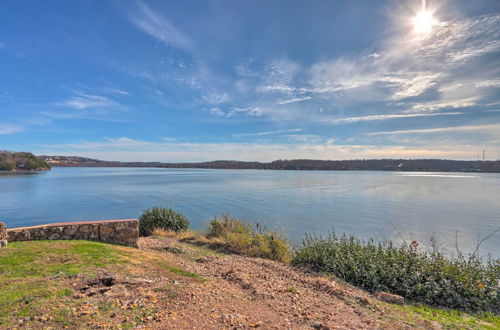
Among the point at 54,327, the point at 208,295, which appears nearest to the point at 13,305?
the point at 54,327

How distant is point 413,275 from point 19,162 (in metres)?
133

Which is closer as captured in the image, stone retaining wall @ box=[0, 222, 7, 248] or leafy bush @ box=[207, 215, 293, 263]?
stone retaining wall @ box=[0, 222, 7, 248]

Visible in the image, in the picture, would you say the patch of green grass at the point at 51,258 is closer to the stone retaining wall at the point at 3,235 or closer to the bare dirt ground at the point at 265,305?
the stone retaining wall at the point at 3,235

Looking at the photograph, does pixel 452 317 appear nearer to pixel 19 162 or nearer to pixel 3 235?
pixel 3 235

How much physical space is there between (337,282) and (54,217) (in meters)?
24.5

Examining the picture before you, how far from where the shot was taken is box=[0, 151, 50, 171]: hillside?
9519cm

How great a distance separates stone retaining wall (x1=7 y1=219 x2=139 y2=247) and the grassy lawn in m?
0.53

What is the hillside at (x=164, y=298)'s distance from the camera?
343cm

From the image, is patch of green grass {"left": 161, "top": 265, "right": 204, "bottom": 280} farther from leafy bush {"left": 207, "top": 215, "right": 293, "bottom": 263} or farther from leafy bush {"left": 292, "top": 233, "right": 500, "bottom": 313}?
leafy bush {"left": 292, "top": 233, "right": 500, "bottom": 313}

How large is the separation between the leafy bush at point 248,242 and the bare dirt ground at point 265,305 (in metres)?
2.63

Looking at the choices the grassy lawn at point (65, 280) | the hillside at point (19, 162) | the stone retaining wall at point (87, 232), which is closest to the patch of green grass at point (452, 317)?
the grassy lawn at point (65, 280)

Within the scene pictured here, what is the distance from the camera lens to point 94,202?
2933cm

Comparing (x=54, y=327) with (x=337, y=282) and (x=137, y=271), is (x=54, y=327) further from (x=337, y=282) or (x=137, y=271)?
(x=337, y=282)

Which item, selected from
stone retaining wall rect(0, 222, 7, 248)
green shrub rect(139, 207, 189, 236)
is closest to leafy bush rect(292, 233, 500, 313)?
green shrub rect(139, 207, 189, 236)
